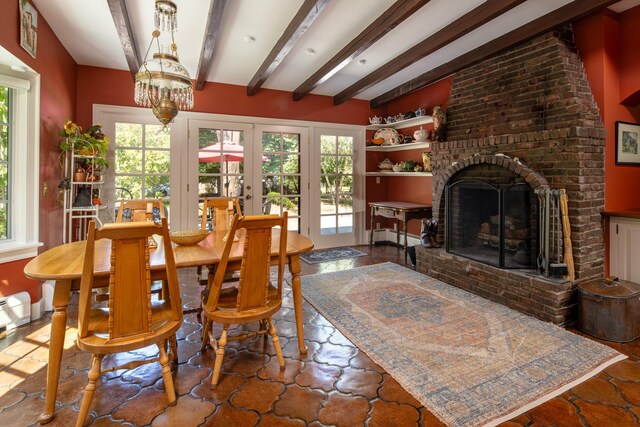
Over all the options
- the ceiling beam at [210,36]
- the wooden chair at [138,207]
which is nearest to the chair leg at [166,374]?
the wooden chair at [138,207]

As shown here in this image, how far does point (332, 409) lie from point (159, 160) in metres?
3.94

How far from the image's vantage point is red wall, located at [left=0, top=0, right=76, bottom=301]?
2449mm

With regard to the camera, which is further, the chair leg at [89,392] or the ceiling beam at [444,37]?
the ceiling beam at [444,37]

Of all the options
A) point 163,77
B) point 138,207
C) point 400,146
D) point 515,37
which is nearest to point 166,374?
point 138,207

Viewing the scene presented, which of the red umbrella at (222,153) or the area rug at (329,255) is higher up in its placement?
the red umbrella at (222,153)

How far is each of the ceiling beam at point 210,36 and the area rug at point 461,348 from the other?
2.58 m

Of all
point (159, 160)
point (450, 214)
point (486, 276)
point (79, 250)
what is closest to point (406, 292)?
point (486, 276)

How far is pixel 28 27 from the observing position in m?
2.62

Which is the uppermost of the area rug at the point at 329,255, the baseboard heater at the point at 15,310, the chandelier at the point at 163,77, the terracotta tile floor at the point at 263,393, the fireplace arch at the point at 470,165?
the chandelier at the point at 163,77

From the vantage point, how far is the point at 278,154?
17.0 feet

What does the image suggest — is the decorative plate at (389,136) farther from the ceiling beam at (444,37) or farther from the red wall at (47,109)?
the red wall at (47,109)

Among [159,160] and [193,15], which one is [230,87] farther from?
[193,15]

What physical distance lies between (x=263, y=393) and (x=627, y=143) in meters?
3.71

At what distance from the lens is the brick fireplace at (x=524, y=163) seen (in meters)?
2.76
